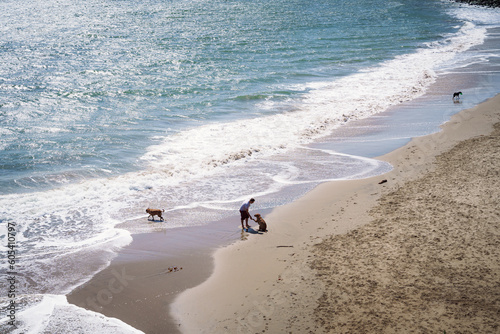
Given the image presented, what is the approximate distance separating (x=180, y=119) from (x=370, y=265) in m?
14.0

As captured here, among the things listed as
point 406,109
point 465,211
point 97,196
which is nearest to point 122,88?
point 97,196

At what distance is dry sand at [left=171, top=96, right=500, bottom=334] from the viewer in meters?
6.92

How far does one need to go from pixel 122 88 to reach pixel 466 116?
17.9 m

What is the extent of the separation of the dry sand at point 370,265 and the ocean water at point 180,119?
62.2 inches

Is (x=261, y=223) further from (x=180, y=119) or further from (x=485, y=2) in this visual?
(x=485, y=2)

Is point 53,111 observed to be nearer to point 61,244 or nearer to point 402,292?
point 61,244

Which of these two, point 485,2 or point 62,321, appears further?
point 485,2

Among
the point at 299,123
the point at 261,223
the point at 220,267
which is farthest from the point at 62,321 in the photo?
the point at 299,123

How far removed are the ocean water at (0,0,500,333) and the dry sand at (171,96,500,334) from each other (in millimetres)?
1581

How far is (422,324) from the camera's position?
661 cm

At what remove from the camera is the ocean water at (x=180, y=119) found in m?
10.9

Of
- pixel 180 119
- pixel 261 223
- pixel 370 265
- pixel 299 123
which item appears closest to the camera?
pixel 370 265

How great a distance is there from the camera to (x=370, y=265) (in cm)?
817

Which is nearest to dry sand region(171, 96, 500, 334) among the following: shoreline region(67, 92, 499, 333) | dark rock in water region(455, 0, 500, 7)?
shoreline region(67, 92, 499, 333)
